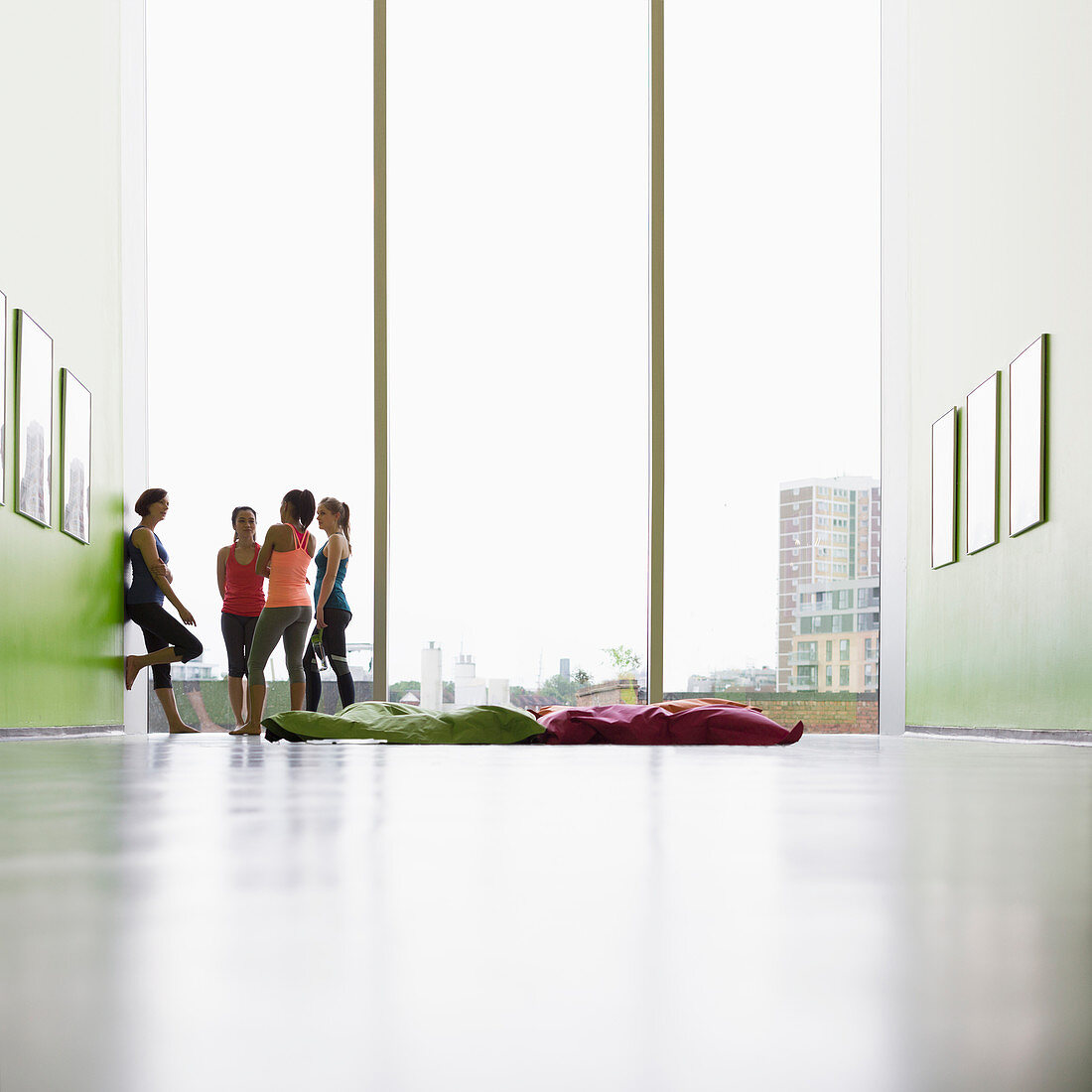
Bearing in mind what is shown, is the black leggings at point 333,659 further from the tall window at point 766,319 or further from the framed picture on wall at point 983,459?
the framed picture on wall at point 983,459

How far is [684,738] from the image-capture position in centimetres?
398

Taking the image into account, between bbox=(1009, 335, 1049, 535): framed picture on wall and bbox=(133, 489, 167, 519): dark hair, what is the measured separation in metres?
4.15

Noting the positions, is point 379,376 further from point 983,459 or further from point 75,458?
point 983,459

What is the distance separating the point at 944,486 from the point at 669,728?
2.45 m

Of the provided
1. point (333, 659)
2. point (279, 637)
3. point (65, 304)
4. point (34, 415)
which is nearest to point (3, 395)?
point (34, 415)

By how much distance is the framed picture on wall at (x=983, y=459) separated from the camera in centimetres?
477

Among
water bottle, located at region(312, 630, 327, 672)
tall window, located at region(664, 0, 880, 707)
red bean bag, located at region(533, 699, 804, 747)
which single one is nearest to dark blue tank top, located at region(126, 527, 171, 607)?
water bottle, located at region(312, 630, 327, 672)

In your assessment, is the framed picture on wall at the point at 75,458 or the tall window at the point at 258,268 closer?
the framed picture on wall at the point at 75,458

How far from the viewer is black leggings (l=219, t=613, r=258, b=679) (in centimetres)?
595

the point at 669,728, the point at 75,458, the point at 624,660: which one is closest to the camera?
the point at 669,728

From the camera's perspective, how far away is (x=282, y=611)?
4.99 m

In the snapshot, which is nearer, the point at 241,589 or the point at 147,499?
the point at 241,589

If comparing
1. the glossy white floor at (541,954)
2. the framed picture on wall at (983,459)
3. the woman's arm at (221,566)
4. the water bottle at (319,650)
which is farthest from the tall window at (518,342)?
A: the glossy white floor at (541,954)

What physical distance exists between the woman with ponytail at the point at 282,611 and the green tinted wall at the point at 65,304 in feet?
2.82
